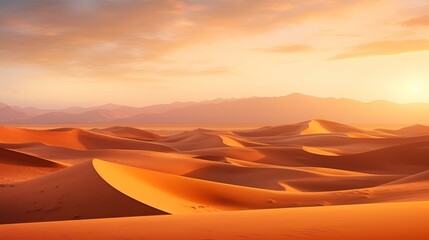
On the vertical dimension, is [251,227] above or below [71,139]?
below

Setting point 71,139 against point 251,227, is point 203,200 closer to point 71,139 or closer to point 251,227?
point 251,227

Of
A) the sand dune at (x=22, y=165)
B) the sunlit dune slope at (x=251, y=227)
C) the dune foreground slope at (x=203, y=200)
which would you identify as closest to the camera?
the sunlit dune slope at (x=251, y=227)

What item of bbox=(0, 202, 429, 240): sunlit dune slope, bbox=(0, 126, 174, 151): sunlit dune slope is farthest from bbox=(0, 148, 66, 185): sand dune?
bbox=(0, 126, 174, 151): sunlit dune slope

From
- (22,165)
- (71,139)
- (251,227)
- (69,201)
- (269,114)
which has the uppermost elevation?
(269,114)

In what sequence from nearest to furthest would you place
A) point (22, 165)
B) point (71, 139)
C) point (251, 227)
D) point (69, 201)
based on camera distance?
1. point (251, 227)
2. point (69, 201)
3. point (22, 165)
4. point (71, 139)

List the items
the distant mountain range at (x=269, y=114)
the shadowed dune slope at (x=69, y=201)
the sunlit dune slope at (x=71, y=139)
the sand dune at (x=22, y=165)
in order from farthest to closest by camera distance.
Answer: the distant mountain range at (x=269, y=114), the sunlit dune slope at (x=71, y=139), the sand dune at (x=22, y=165), the shadowed dune slope at (x=69, y=201)

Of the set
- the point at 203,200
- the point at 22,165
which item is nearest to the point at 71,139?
the point at 22,165

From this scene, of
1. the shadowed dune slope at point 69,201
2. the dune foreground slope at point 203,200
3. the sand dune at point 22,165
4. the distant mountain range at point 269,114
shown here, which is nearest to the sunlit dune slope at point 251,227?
the dune foreground slope at point 203,200

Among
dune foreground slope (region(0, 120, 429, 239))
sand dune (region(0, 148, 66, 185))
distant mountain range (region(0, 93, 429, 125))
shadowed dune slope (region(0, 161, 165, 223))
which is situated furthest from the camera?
distant mountain range (region(0, 93, 429, 125))

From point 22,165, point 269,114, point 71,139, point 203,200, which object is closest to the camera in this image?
point 203,200

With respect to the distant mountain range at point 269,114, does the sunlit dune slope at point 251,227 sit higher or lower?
lower

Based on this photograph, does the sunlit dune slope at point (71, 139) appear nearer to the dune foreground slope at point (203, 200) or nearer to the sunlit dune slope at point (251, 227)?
the dune foreground slope at point (203, 200)

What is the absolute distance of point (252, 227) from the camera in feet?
16.4

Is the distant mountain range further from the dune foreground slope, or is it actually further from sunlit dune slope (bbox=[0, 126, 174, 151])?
the dune foreground slope
